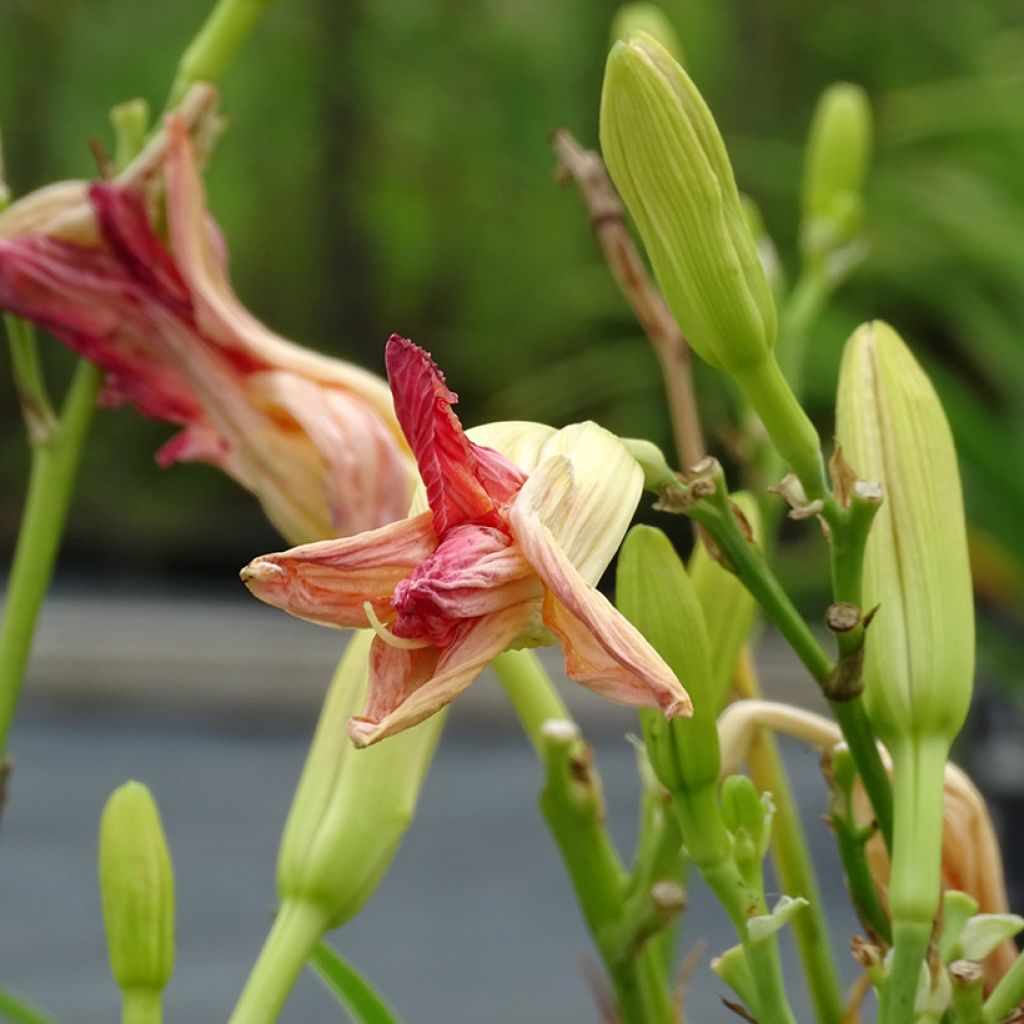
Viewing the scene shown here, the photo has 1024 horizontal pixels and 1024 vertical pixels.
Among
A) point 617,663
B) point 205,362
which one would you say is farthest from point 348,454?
point 617,663

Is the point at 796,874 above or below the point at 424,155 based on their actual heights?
below

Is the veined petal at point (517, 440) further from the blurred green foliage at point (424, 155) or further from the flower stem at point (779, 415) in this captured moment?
the blurred green foliage at point (424, 155)

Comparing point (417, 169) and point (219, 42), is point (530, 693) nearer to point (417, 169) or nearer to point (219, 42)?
point (219, 42)

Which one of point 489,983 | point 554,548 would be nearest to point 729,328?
point 554,548

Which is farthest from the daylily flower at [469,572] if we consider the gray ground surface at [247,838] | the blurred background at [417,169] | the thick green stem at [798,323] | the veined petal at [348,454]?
the blurred background at [417,169]

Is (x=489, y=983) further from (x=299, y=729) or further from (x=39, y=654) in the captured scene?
(x=39, y=654)

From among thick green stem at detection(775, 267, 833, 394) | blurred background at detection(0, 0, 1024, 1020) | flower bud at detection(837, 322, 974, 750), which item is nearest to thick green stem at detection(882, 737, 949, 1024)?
flower bud at detection(837, 322, 974, 750)
